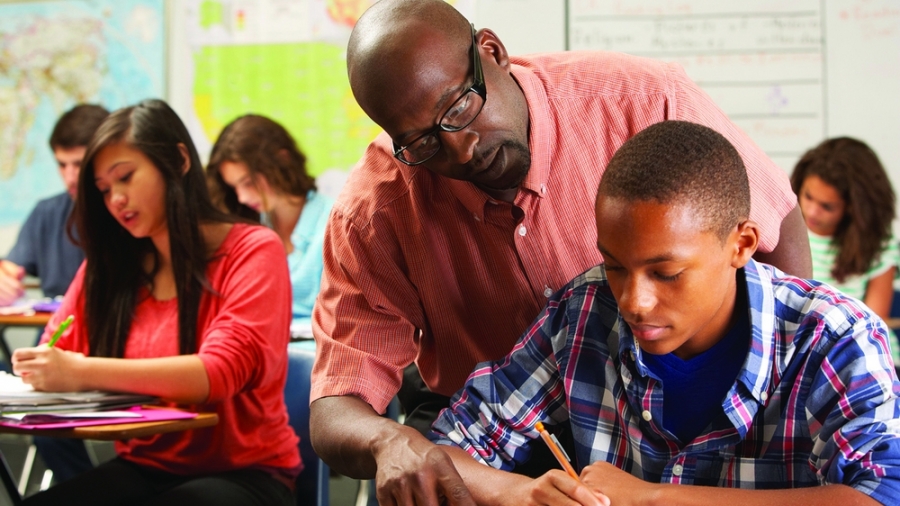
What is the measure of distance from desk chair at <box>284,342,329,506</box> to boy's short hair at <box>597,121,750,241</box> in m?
1.17

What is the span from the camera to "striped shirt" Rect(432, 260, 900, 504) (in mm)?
1059

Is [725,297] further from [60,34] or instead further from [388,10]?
[60,34]

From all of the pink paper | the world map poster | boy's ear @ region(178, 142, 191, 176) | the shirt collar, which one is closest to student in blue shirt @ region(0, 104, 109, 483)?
boy's ear @ region(178, 142, 191, 176)

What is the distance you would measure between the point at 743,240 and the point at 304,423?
4.35 ft

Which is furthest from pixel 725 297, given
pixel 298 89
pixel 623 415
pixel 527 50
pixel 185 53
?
pixel 185 53

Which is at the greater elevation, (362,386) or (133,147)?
(133,147)

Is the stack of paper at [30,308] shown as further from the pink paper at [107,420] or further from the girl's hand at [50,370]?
the pink paper at [107,420]

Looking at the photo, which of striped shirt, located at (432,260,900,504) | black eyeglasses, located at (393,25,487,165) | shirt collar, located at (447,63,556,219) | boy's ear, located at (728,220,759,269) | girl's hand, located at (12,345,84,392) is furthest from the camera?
girl's hand, located at (12,345,84,392)

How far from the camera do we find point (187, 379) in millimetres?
1909

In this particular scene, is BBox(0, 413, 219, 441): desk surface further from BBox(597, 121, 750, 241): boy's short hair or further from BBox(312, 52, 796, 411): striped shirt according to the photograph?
BBox(597, 121, 750, 241): boy's short hair

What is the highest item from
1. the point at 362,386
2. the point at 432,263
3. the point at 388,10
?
→ the point at 388,10

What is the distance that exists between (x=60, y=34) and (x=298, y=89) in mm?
1400

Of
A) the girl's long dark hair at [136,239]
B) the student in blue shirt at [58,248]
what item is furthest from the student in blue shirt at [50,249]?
the girl's long dark hair at [136,239]

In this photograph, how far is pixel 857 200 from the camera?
11.6ft
